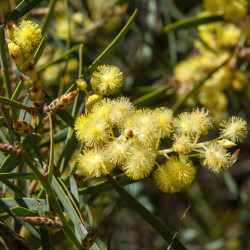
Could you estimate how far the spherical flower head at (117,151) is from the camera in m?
0.71

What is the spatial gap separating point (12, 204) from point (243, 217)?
2.00 m

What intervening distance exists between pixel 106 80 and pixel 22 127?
0.22m

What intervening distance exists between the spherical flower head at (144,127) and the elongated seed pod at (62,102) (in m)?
0.14

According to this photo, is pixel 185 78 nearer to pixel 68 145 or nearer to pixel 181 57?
pixel 181 57

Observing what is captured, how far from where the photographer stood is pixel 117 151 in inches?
27.7

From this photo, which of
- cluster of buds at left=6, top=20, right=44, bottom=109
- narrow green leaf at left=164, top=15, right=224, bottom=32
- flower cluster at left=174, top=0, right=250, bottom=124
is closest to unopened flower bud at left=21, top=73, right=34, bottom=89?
cluster of buds at left=6, top=20, right=44, bottom=109

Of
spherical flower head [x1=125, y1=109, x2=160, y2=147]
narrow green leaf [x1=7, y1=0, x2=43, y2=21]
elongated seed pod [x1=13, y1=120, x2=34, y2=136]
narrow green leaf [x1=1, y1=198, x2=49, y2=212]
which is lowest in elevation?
narrow green leaf [x1=1, y1=198, x2=49, y2=212]

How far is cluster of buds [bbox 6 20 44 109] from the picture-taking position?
690 millimetres

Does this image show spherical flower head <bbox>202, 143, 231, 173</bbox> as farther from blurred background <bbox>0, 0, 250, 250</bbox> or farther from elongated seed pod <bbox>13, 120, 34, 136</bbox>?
elongated seed pod <bbox>13, 120, 34, 136</bbox>

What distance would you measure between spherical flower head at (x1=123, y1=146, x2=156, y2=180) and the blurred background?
0.81 feet

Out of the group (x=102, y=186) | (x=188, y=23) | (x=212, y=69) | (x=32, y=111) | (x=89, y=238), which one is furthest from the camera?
(x=212, y=69)

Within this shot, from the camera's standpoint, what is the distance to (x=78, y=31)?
1.73 meters

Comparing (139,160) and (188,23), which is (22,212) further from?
(188,23)

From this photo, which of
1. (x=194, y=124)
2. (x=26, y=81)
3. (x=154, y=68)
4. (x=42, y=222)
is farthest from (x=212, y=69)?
(x=42, y=222)
